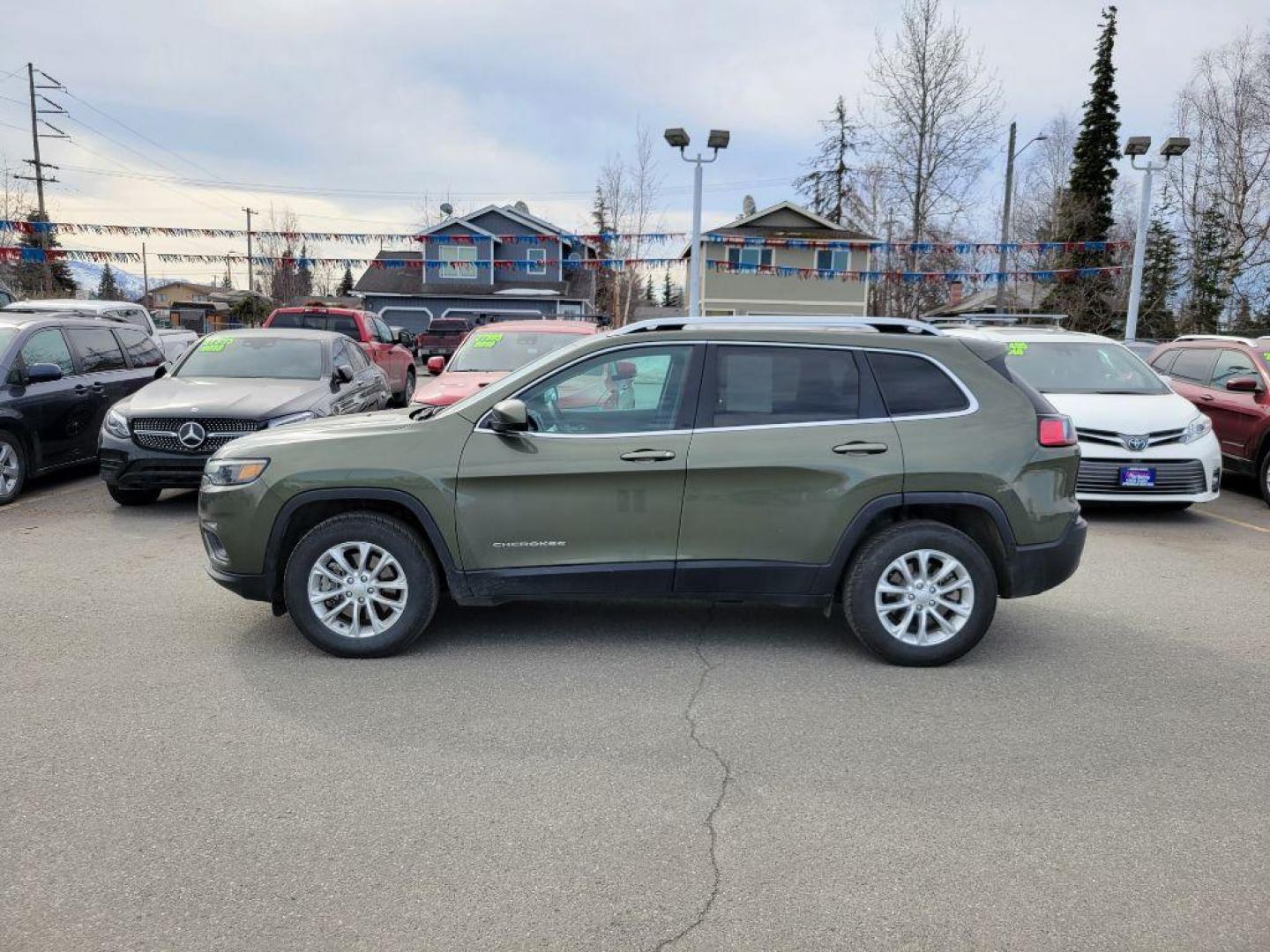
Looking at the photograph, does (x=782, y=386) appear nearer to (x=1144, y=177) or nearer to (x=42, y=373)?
(x=42, y=373)

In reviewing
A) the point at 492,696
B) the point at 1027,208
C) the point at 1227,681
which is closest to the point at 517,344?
the point at 492,696

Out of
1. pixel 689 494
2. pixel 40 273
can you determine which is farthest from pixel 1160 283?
pixel 40 273

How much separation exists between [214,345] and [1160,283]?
4032 cm

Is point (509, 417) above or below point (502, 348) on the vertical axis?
below

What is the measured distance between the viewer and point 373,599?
4.94 metres

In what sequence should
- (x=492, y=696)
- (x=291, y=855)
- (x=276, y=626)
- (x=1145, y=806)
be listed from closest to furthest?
(x=291, y=855)
(x=1145, y=806)
(x=492, y=696)
(x=276, y=626)

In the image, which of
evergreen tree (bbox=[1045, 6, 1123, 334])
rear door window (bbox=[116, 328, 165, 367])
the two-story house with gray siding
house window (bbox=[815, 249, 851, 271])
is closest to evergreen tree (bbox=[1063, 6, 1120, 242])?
evergreen tree (bbox=[1045, 6, 1123, 334])

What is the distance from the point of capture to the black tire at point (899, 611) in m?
4.88

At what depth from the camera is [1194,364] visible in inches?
460

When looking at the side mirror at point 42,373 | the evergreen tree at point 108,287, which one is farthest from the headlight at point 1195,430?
the evergreen tree at point 108,287

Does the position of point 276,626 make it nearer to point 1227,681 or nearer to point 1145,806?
point 1145,806

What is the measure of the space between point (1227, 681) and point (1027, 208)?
5042 centimetres

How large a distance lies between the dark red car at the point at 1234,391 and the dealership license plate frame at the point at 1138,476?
2.30 meters

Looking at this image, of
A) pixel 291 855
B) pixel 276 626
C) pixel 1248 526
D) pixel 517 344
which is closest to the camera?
pixel 291 855
